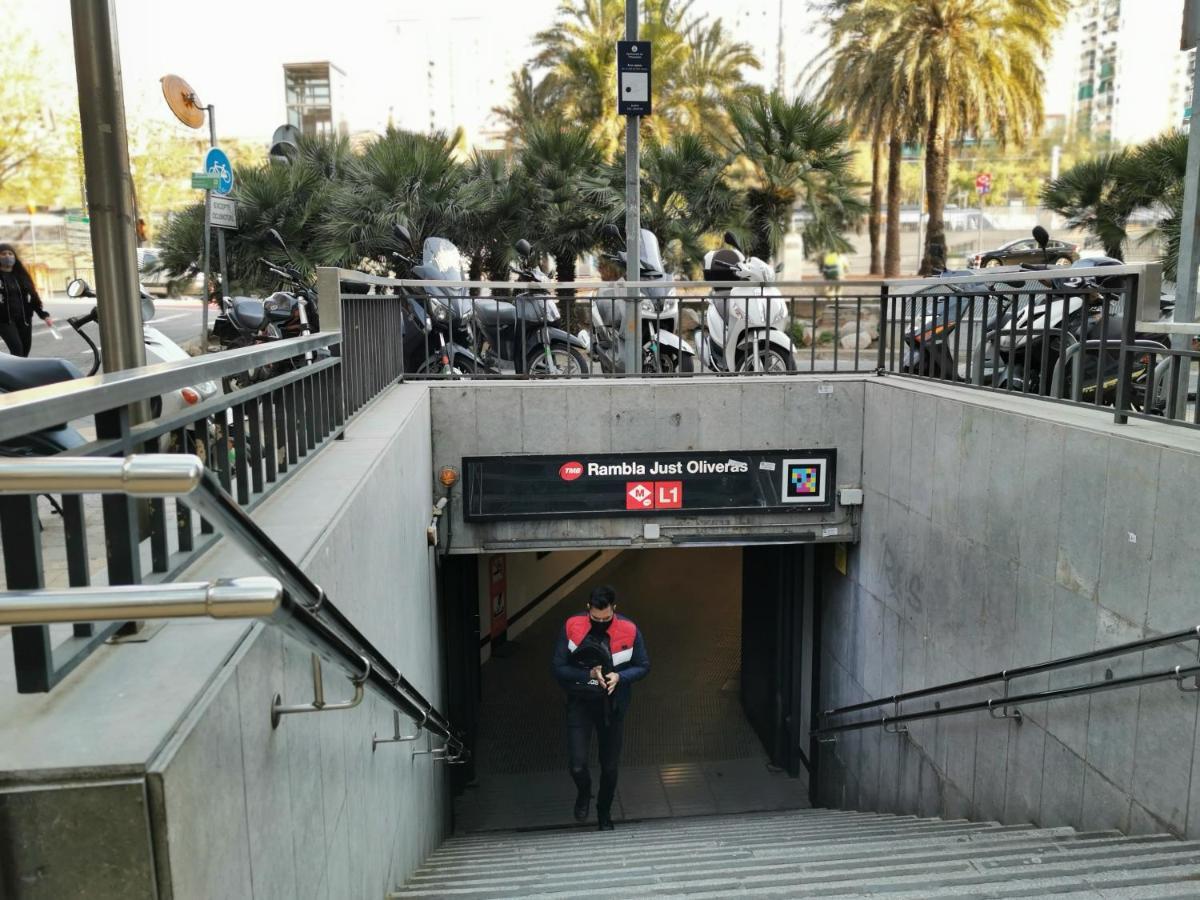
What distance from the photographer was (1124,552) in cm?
477

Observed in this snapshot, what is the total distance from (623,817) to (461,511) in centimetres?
319

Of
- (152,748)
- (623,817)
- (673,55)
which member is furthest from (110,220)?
(673,55)

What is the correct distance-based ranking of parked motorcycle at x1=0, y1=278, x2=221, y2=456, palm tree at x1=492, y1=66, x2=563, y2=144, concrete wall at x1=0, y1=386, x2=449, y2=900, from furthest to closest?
1. palm tree at x1=492, y1=66, x2=563, y2=144
2. parked motorcycle at x1=0, y1=278, x2=221, y2=456
3. concrete wall at x1=0, y1=386, x2=449, y2=900

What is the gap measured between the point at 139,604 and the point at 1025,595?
17.8 ft

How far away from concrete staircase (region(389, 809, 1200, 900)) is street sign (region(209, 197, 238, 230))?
519 centimetres

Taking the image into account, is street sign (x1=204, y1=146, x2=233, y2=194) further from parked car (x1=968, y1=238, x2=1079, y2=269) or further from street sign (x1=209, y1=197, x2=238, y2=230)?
parked car (x1=968, y1=238, x2=1079, y2=269)

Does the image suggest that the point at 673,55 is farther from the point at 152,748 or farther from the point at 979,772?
the point at 152,748

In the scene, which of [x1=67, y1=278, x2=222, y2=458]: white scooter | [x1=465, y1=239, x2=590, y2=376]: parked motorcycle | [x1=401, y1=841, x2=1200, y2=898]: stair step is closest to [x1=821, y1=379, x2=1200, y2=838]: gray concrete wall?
[x1=401, y1=841, x2=1200, y2=898]: stair step

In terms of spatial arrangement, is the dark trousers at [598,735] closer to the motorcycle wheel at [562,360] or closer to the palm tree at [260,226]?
the motorcycle wheel at [562,360]

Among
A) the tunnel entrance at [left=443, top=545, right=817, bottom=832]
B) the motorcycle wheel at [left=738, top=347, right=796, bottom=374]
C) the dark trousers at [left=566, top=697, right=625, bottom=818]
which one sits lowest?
the tunnel entrance at [left=443, top=545, right=817, bottom=832]

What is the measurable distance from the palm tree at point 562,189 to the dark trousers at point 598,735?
28.7 feet

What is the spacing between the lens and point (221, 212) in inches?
314

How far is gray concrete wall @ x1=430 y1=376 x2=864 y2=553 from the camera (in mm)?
8406

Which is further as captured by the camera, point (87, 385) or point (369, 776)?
point (369, 776)
